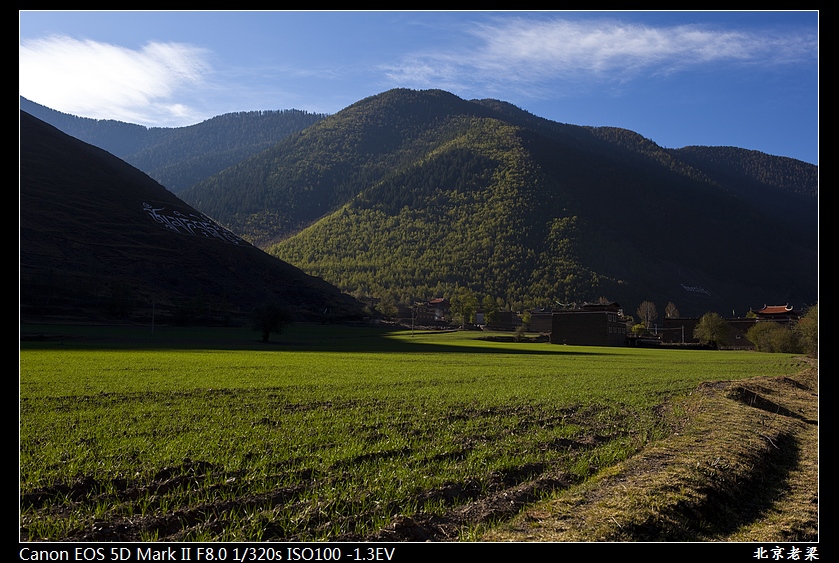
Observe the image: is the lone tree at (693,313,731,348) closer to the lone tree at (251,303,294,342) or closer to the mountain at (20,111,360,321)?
the lone tree at (251,303,294,342)

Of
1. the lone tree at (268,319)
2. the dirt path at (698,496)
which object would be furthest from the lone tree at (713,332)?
the dirt path at (698,496)

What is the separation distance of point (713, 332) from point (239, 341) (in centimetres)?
9208

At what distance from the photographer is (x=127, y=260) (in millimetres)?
152750

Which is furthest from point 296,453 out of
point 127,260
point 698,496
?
point 127,260

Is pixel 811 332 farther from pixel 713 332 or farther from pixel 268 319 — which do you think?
pixel 268 319

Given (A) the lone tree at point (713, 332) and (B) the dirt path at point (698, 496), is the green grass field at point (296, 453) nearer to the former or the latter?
(B) the dirt path at point (698, 496)

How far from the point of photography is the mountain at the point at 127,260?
12344 centimetres

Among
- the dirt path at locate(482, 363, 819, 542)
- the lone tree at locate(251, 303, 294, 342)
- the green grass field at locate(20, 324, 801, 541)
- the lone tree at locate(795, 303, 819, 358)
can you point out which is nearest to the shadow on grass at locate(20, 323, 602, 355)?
the lone tree at locate(251, 303, 294, 342)

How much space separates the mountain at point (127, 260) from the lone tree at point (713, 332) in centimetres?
8797

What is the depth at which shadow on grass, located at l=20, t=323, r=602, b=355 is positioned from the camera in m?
75.6

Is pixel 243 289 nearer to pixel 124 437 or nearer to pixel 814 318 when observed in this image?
pixel 814 318

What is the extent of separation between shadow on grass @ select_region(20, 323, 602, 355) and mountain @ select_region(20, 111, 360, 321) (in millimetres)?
16607
